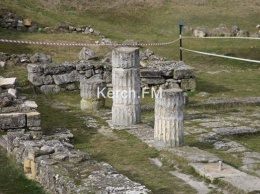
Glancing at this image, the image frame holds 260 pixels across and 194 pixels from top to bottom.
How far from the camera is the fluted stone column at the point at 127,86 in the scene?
54.3 ft

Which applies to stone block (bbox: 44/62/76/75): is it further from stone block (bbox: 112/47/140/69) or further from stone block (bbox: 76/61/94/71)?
stone block (bbox: 112/47/140/69)

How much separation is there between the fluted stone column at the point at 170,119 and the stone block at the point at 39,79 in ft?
26.2

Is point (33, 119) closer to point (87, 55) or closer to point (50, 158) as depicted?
point (50, 158)

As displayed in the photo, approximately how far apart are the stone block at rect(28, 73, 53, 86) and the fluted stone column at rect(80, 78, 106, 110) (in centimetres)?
280

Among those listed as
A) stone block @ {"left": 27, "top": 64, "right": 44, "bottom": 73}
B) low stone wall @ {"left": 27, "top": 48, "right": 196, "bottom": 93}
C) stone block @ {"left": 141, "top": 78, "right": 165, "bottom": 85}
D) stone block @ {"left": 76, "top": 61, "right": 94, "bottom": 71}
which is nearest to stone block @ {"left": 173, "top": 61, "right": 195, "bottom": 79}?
low stone wall @ {"left": 27, "top": 48, "right": 196, "bottom": 93}

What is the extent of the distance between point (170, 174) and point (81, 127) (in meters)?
4.58

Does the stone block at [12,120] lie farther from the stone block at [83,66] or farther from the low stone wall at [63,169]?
the stone block at [83,66]

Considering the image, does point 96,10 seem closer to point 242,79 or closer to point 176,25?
point 176,25

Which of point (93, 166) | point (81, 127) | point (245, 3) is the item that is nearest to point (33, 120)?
point (81, 127)

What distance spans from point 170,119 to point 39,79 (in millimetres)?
8310

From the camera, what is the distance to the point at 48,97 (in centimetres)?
2103

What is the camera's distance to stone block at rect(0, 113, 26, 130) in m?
14.9

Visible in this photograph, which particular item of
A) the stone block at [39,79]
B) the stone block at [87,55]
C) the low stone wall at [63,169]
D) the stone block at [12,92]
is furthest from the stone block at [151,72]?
the low stone wall at [63,169]

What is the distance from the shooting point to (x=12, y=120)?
14.9 metres
